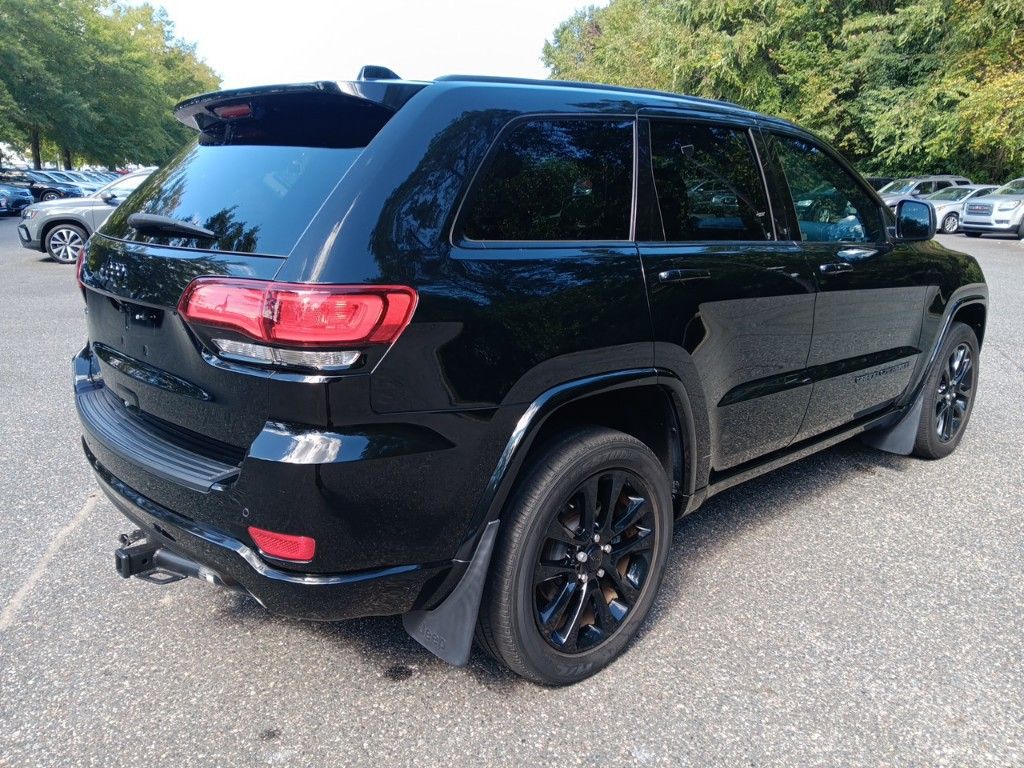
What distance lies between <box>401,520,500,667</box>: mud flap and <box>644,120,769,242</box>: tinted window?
1236 mm

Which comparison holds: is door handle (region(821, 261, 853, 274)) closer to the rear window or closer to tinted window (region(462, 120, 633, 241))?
tinted window (region(462, 120, 633, 241))

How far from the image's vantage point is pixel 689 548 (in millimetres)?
3436

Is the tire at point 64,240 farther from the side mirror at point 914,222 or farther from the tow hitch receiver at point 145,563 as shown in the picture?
the side mirror at point 914,222

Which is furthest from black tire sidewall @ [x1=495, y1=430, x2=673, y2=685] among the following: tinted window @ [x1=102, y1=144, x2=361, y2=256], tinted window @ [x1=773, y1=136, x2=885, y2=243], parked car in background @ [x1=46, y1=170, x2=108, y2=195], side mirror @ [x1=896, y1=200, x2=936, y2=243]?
parked car in background @ [x1=46, y1=170, x2=108, y2=195]

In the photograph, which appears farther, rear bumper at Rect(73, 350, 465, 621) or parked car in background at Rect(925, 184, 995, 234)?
parked car in background at Rect(925, 184, 995, 234)

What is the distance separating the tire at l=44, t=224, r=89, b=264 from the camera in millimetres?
13266

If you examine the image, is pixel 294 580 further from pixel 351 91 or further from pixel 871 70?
pixel 871 70

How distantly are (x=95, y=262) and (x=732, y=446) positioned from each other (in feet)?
7.73

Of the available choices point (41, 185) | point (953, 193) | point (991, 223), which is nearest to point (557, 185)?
point (991, 223)

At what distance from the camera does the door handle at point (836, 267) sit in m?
3.33

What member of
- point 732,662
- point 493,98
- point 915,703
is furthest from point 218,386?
point 915,703

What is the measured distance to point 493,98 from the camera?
2279 millimetres

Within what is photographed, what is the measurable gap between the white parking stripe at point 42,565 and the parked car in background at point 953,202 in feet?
80.1

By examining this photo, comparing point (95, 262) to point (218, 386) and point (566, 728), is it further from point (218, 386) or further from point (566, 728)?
point (566, 728)
